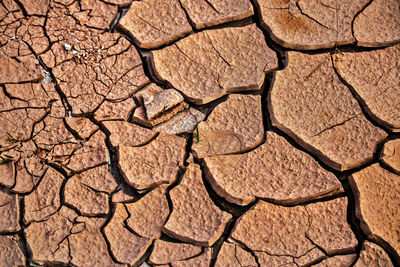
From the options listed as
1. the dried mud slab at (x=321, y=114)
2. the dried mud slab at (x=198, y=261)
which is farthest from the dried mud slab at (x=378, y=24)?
the dried mud slab at (x=198, y=261)

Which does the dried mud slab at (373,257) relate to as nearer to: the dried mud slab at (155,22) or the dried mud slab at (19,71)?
the dried mud slab at (155,22)

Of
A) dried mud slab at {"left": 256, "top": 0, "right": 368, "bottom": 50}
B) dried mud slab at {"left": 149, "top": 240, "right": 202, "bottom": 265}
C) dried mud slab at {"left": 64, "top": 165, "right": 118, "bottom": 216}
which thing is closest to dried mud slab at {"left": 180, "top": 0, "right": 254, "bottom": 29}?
dried mud slab at {"left": 256, "top": 0, "right": 368, "bottom": 50}

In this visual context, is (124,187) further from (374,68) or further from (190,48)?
(374,68)

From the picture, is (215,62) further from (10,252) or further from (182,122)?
(10,252)

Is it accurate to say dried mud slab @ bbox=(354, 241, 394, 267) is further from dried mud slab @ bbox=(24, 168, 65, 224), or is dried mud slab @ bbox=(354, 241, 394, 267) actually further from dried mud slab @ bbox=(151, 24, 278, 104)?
dried mud slab @ bbox=(24, 168, 65, 224)

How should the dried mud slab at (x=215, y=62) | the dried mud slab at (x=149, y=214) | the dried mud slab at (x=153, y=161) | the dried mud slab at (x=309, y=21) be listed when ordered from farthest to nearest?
the dried mud slab at (x=309, y=21) → the dried mud slab at (x=215, y=62) → the dried mud slab at (x=153, y=161) → the dried mud slab at (x=149, y=214)

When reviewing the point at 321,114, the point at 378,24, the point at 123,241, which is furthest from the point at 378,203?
the point at 123,241
